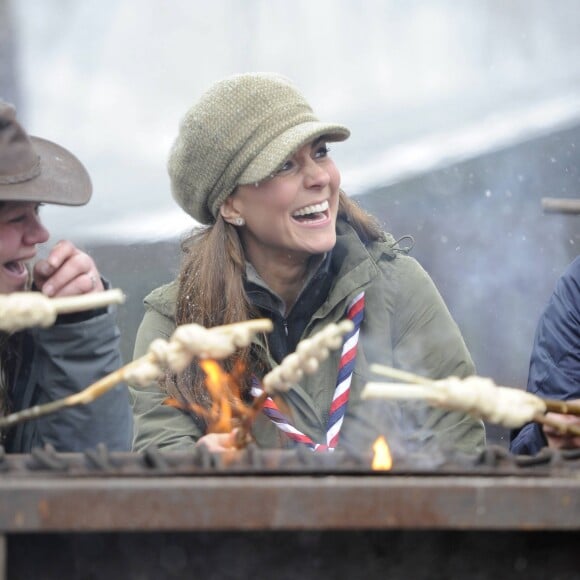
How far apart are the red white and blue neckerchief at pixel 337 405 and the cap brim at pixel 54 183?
89 centimetres

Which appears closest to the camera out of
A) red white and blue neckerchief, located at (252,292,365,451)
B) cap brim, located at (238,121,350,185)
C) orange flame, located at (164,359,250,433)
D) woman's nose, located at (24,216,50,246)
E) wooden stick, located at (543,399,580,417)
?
wooden stick, located at (543,399,580,417)

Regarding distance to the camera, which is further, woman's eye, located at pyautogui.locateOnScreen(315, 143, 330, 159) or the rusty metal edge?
woman's eye, located at pyautogui.locateOnScreen(315, 143, 330, 159)

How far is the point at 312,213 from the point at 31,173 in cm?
102

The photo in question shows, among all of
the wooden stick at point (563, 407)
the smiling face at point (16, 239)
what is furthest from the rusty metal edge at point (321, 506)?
the smiling face at point (16, 239)

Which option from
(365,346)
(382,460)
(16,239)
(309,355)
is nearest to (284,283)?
(365,346)

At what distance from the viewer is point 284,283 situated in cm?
408

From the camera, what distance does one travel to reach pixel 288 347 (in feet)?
12.9

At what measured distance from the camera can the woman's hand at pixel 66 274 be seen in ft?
11.3

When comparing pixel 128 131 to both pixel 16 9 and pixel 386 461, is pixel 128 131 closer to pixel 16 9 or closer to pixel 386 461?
pixel 16 9

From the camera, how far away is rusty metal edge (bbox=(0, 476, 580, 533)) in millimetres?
2162

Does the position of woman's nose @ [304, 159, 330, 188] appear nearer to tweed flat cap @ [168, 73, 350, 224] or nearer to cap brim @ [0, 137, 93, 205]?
tweed flat cap @ [168, 73, 350, 224]

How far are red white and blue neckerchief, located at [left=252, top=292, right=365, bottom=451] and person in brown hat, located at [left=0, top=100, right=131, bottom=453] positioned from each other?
19.7 inches

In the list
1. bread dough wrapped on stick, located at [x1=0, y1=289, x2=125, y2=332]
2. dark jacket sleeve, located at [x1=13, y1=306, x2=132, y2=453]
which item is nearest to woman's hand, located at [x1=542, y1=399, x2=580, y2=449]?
dark jacket sleeve, located at [x1=13, y1=306, x2=132, y2=453]

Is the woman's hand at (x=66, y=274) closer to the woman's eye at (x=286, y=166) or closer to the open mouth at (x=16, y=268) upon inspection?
the open mouth at (x=16, y=268)
